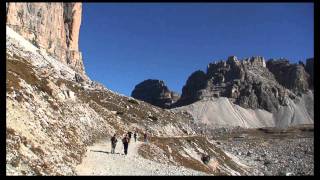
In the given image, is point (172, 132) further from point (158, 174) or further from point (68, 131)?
point (158, 174)

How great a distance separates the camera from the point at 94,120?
6700 centimetres

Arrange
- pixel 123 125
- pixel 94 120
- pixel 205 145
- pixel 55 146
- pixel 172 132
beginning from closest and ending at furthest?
pixel 55 146, pixel 94 120, pixel 123 125, pixel 205 145, pixel 172 132

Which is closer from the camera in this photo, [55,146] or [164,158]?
[55,146]

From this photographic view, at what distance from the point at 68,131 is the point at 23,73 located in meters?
9.87

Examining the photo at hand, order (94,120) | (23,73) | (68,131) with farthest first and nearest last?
(94,120) < (23,73) < (68,131)

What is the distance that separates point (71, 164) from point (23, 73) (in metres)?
19.1

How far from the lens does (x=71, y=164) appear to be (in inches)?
1553
